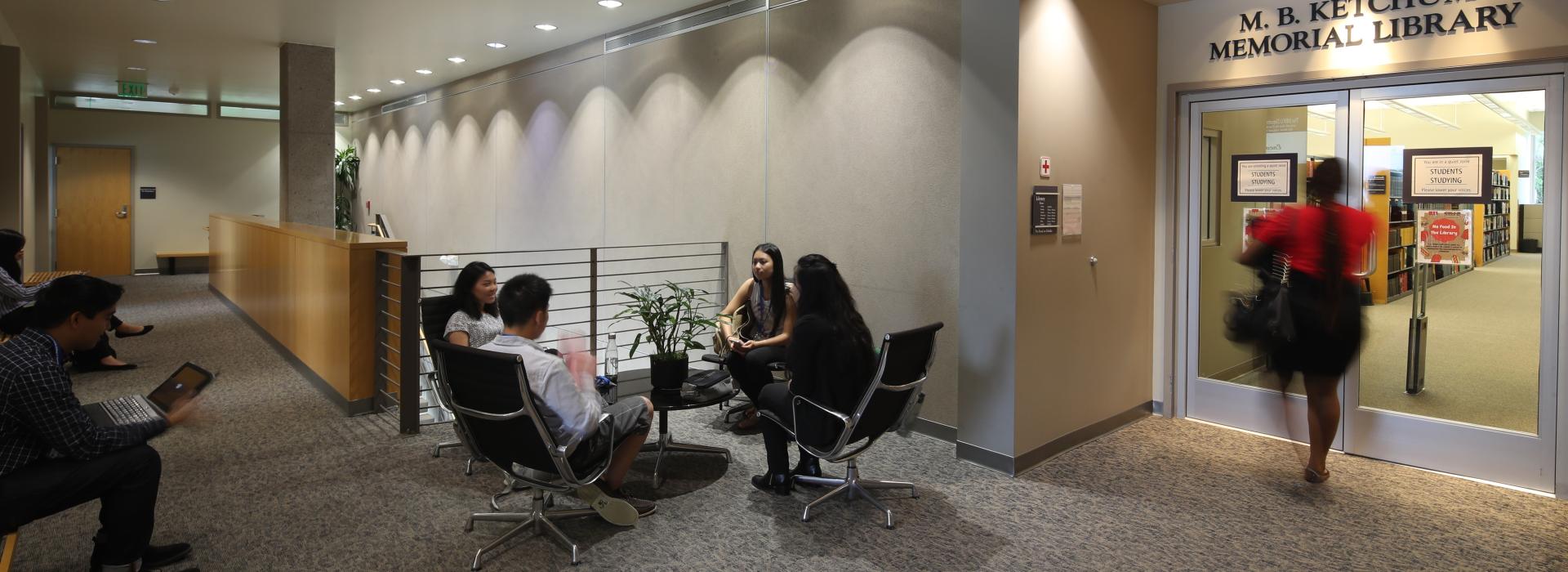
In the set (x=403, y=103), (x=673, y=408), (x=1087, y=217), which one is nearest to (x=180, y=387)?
(x=673, y=408)

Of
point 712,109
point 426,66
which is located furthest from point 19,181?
point 712,109

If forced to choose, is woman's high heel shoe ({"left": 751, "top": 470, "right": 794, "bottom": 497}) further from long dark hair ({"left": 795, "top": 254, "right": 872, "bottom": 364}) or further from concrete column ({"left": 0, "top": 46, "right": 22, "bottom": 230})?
concrete column ({"left": 0, "top": 46, "right": 22, "bottom": 230})

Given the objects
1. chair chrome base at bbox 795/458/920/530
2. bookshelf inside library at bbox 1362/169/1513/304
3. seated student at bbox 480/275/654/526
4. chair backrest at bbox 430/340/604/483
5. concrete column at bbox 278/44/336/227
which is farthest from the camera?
concrete column at bbox 278/44/336/227

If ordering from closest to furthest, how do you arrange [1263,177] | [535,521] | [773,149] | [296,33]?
1. [535,521]
2. [1263,177]
3. [773,149]
4. [296,33]

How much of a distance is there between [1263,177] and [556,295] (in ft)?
15.2

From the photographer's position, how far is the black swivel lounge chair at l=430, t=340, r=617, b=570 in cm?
284

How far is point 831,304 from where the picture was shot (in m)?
3.54

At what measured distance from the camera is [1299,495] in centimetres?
393

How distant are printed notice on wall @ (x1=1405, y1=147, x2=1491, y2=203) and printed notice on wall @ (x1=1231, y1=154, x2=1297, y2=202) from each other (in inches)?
21.6

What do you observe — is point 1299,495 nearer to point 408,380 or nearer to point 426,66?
point 408,380

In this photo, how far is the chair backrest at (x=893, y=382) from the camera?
336 cm

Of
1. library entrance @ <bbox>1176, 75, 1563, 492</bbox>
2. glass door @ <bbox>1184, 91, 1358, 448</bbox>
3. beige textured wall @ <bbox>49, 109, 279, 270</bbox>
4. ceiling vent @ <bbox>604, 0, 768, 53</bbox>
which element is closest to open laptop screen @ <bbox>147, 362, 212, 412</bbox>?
ceiling vent @ <bbox>604, 0, 768, 53</bbox>

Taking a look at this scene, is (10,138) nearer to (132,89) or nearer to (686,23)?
(132,89)

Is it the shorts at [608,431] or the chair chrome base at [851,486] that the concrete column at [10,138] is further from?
the chair chrome base at [851,486]
